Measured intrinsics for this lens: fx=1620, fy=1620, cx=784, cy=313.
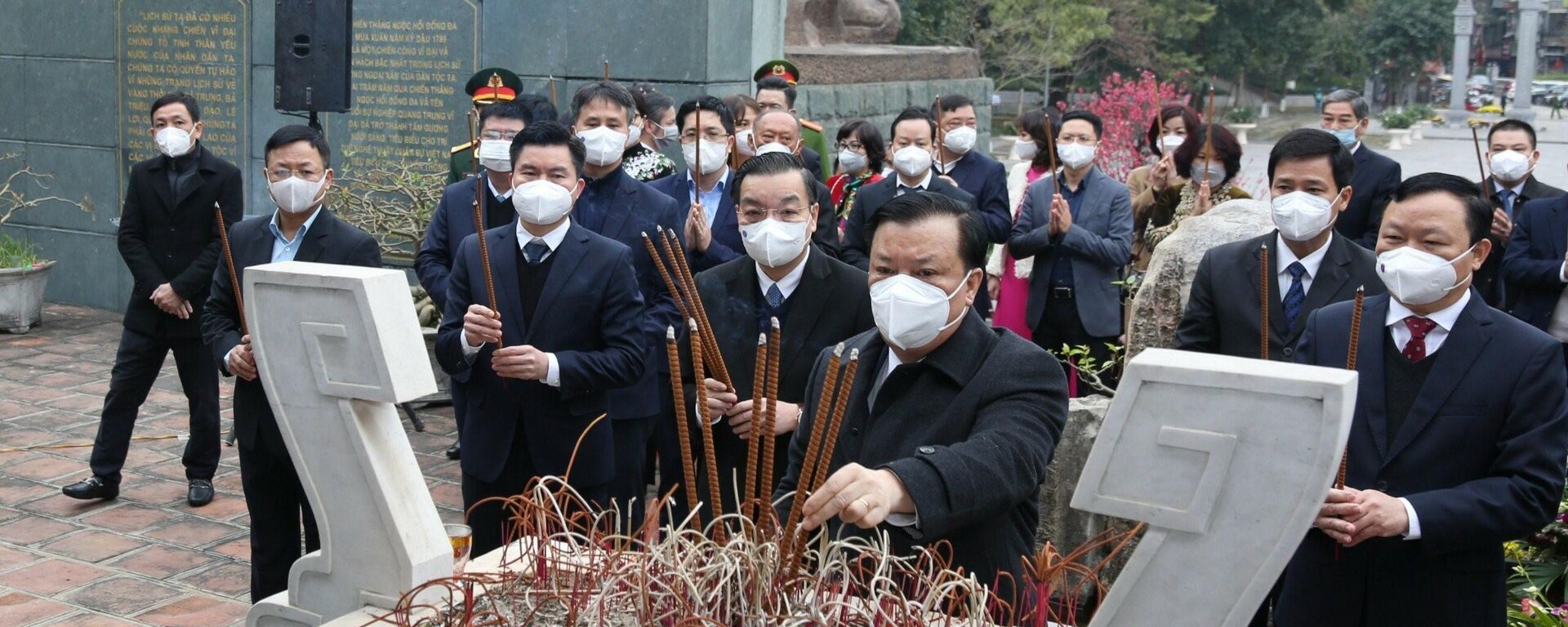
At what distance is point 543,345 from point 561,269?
0.70 ft

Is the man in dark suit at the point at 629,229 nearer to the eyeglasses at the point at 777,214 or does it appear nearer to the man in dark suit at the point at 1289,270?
the eyeglasses at the point at 777,214

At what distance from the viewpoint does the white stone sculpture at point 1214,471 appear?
1.91 metres

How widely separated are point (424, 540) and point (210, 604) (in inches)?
108

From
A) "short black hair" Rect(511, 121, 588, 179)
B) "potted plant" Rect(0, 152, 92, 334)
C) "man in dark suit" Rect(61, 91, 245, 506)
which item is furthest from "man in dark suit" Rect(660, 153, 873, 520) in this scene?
"potted plant" Rect(0, 152, 92, 334)

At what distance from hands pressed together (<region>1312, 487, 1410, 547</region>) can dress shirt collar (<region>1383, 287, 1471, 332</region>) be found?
0.44m

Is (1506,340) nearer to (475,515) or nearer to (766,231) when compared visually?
(766,231)

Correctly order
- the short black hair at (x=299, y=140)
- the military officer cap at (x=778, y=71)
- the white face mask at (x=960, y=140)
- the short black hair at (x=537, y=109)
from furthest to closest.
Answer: the military officer cap at (x=778, y=71)
the white face mask at (x=960, y=140)
the short black hair at (x=537, y=109)
the short black hair at (x=299, y=140)

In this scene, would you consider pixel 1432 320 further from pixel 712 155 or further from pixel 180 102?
pixel 180 102

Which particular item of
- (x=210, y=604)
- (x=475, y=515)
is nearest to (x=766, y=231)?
(x=475, y=515)

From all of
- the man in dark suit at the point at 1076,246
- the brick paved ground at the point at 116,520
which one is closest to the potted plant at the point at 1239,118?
the man in dark suit at the point at 1076,246

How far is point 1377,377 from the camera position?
10.4 feet

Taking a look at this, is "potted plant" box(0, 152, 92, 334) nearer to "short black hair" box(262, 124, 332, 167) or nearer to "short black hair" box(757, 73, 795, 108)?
"short black hair" box(757, 73, 795, 108)

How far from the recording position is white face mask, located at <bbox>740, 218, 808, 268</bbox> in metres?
4.09

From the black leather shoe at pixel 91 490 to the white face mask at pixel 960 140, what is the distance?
3.81 m
